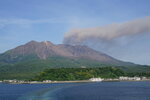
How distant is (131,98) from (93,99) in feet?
46.4

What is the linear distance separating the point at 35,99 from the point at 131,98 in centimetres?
3523

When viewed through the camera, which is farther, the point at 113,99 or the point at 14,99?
the point at 14,99

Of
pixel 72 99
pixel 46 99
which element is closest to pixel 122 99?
pixel 72 99

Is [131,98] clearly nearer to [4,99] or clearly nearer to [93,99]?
[93,99]

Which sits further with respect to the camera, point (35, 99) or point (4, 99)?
point (4, 99)

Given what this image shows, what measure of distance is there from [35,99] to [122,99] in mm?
31150

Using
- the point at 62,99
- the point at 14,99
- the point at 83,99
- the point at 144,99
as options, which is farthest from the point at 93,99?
the point at 14,99

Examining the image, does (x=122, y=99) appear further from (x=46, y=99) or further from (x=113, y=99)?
(x=46, y=99)

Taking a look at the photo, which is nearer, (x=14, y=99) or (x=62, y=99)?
(x=62, y=99)

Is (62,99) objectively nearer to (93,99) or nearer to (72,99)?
(72,99)

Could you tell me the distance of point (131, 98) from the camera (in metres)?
115

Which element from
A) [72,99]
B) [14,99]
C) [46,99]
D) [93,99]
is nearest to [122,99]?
[93,99]

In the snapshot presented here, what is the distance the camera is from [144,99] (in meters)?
109

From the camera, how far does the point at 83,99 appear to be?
4518 inches
